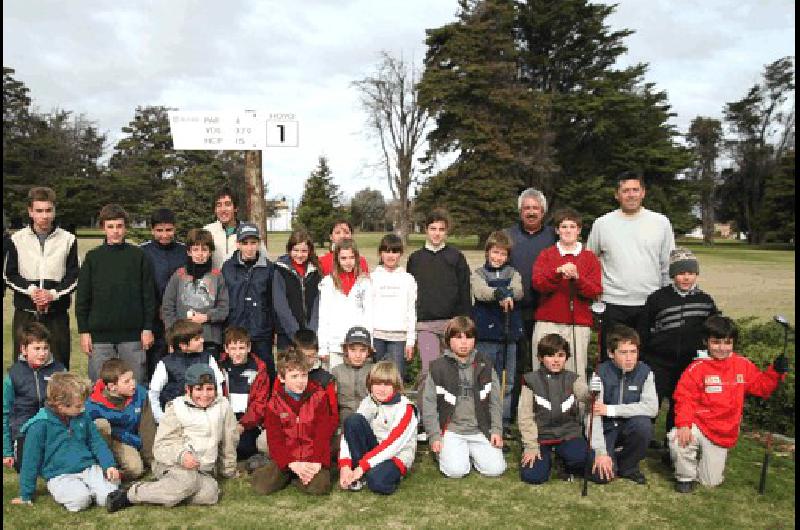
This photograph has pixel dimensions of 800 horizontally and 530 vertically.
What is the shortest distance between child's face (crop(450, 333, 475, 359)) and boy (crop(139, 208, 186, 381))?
2506 mm

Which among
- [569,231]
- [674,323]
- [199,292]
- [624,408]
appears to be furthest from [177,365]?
[674,323]

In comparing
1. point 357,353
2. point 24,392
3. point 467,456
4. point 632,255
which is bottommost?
point 467,456

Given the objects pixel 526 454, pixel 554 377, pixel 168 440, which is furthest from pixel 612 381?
pixel 168 440

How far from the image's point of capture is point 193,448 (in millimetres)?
4270

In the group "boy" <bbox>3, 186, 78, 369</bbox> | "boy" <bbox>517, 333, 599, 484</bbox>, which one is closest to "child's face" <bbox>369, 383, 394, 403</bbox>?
"boy" <bbox>517, 333, 599, 484</bbox>

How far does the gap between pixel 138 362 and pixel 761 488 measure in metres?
4.82

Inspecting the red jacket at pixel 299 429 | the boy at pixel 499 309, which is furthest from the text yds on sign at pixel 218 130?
the red jacket at pixel 299 429

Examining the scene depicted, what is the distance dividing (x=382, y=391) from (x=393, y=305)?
914 millimetres

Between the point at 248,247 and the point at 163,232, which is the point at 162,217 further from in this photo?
the point at 248,247

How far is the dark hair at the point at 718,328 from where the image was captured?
4.49 metres

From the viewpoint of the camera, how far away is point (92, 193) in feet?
166

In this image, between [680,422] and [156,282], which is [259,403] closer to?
[156,282]

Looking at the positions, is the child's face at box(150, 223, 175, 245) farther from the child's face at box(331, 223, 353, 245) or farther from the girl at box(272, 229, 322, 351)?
the child's face at box(331, 223, 353, 245)

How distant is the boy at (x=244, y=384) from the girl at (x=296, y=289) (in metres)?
0.39
